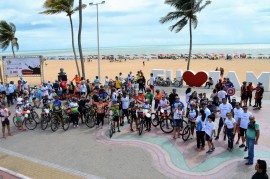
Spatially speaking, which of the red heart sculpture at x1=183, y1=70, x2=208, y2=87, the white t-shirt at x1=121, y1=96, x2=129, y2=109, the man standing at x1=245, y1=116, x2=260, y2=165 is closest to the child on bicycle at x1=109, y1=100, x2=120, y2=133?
the white t-shirt at x1=121, y1=96, x2=129, y2=109

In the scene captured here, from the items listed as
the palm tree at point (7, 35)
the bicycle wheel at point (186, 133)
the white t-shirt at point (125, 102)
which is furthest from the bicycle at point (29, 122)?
the palm tree at point (7, 35)

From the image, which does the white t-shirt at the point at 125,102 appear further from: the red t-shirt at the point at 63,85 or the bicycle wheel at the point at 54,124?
the red t-shirt at the point at 63,85

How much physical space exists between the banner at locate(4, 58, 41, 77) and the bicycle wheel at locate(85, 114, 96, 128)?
41.7 ft

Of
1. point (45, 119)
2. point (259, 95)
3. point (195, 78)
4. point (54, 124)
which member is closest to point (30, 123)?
point (45, 119)

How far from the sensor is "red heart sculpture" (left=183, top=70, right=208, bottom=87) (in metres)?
21.9

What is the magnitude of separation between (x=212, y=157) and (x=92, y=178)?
Result: 4.39 meters

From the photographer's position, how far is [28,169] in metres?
8.66

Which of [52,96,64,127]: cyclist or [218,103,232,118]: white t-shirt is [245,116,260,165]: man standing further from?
[52,96,64,127]: cyclist

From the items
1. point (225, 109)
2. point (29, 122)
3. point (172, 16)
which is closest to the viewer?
point (225, 109)

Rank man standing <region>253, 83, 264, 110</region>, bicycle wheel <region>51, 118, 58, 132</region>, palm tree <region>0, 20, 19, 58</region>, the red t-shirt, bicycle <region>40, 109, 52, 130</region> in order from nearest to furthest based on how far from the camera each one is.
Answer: bicycle wheel <region>51, 118, 58, 132</region>, bicycle <region>40, 109, 52, 130</region>, man standing <region>253, 83, 264, 110</region>, the red t-shirt, palm tree <region>0, 20, 19, 58</region>

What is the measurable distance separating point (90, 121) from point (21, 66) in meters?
13.6

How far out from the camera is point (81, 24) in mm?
23359

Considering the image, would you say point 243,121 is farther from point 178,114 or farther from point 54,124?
point 54,124

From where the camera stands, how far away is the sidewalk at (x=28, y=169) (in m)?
8.13
